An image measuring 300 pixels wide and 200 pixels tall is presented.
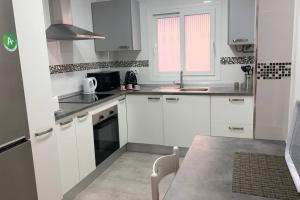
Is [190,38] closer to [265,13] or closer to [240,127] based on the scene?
[240,127]

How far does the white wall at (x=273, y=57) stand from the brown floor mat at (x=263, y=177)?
0.84 m

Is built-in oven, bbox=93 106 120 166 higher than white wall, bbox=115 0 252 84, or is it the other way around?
white wall, bbox=115 0 252 84

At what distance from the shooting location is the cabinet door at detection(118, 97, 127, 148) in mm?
3363

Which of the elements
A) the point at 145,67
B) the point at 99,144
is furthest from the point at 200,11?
the point at 99,144

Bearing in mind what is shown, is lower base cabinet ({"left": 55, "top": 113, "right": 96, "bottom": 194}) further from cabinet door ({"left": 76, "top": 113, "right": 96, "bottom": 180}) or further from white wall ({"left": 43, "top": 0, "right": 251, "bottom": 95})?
white wall ({"left": 43, "top": 0, "right": 251, "bottom": 95})

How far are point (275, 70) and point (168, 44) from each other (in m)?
1.97

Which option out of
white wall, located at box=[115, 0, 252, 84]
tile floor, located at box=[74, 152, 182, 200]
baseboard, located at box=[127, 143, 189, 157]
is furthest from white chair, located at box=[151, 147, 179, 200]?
white wall, located at box=[115, 0, 252, 84]

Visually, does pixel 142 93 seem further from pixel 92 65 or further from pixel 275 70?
pixel 275 70

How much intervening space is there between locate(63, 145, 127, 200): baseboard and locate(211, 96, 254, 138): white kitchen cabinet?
4.24 ft

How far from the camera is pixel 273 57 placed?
207 centimetres

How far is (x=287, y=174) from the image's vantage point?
1.18 metres

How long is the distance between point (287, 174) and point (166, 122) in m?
2.25

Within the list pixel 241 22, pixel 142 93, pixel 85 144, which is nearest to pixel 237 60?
pixel 241 22

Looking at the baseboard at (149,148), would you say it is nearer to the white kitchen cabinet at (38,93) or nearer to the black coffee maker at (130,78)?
the black coffee maker at (130,78)
